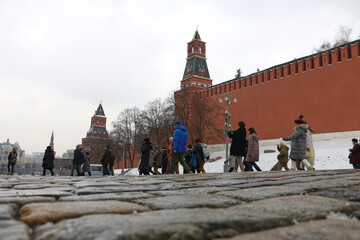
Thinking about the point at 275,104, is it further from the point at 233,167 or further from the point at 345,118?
the point at 233,167

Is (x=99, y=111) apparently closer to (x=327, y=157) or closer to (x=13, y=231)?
(x=327, y=157)

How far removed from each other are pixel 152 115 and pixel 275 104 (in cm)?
1296

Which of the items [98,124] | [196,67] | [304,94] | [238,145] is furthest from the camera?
[98,124]

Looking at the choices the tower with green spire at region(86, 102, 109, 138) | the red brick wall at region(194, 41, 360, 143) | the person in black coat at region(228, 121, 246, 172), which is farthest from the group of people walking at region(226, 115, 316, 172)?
the tower with green spire at region(86, 102, 109, 138)

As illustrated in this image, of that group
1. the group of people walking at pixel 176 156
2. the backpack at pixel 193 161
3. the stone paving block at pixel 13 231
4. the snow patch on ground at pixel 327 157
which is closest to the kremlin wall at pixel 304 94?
the snow patch on ground at pixel 327 157

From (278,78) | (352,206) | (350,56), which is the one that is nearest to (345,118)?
(350,56)

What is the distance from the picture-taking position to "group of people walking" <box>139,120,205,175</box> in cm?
784

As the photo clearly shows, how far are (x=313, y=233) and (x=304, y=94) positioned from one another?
76.5 ft

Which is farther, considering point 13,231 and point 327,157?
point 327,157

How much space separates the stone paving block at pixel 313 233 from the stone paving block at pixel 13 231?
2.50 feet

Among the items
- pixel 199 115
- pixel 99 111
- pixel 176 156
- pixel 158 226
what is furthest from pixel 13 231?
pixel 99 111

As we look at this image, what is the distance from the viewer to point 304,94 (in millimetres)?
22531

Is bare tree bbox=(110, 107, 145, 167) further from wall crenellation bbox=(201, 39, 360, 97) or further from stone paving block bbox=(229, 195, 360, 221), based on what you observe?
stone paving block bbox=(229, 195, 360, 221)

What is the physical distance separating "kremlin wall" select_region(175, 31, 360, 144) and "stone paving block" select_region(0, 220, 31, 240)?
21.7m
